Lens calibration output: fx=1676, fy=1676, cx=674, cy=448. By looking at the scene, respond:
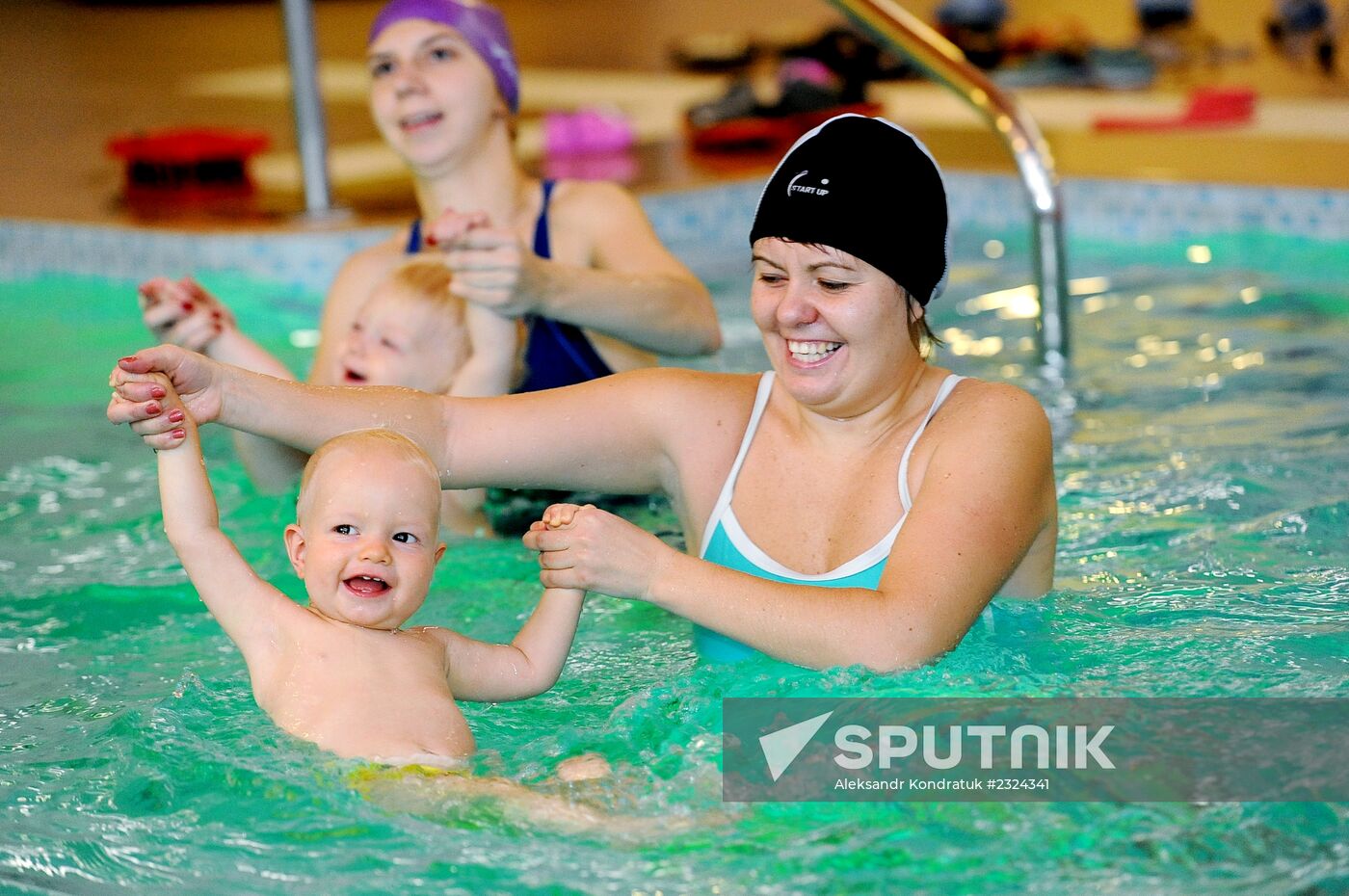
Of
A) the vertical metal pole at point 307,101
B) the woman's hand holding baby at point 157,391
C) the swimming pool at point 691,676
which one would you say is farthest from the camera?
the vertical metal pole at point 307,101

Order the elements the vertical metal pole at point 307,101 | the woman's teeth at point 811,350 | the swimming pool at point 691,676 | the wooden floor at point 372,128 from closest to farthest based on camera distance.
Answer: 1. the swimming pool at point 691,676
2. the woman's teeth at point 811,350
3. the vertical metal pole at point 307,101
4. the wooden floor at point 372,128

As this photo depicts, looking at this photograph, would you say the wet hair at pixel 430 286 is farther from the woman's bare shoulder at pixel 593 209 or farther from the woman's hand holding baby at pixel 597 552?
the woman's hand holding baby at pixel 597 552

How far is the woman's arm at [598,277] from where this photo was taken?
352cm

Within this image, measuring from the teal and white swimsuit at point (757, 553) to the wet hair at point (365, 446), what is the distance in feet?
1.82

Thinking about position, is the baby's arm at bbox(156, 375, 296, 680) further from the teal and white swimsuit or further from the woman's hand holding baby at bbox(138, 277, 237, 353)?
the woman's hand holding baby at bbox(138, 277, 237, 353)

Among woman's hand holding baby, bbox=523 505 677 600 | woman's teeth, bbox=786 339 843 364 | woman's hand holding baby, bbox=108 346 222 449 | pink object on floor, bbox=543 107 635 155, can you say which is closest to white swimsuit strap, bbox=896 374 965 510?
woman's teeth, bbox=786 339 843 364

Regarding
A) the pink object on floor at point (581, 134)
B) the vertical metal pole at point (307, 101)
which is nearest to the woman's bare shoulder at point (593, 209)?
the vertical metal pole at point (307, 101)

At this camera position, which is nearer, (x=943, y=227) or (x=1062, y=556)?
(x=943, y=227)

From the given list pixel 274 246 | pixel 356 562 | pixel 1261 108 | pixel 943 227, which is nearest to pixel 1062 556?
pixel 943 227

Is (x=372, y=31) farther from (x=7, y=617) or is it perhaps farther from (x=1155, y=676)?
(x=1155, y=676)

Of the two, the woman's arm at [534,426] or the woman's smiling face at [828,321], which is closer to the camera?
the woman's smiling face at [828,321]

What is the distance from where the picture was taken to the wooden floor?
8.16 m

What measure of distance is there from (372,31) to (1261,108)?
6.67 m

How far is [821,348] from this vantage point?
Answer: 2.92 meters
